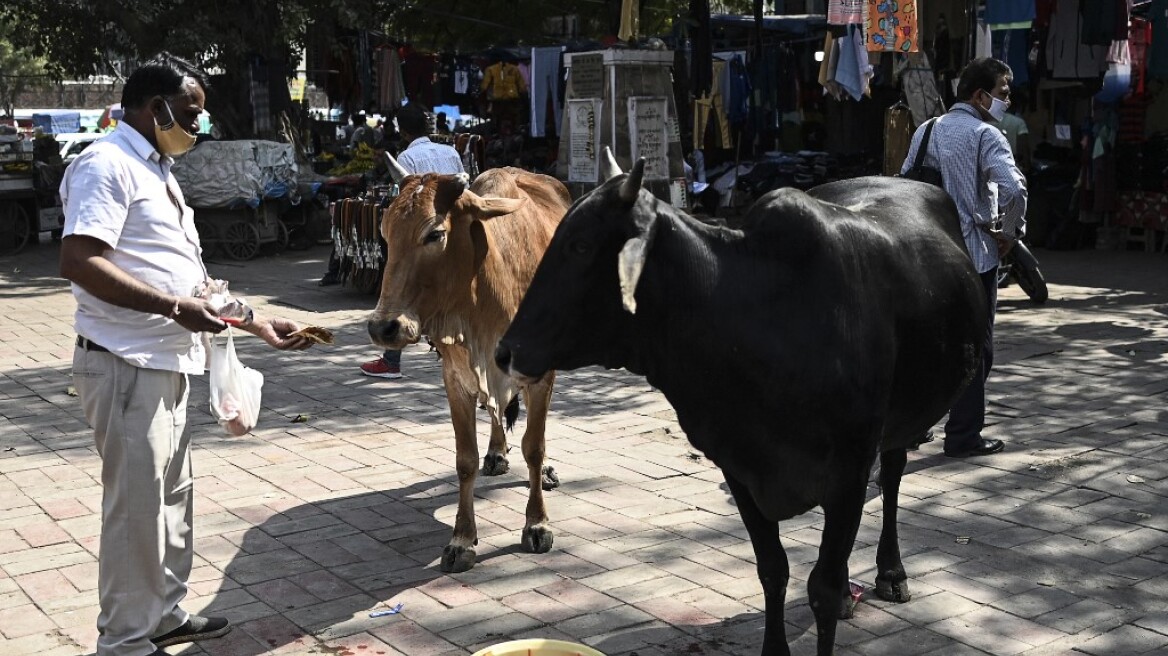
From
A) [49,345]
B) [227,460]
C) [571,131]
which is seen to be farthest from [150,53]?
[227,460]

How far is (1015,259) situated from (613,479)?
3.31 meters

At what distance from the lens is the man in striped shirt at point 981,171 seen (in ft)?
21.2

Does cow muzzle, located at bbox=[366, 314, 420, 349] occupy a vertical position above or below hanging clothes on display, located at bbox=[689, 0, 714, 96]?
below

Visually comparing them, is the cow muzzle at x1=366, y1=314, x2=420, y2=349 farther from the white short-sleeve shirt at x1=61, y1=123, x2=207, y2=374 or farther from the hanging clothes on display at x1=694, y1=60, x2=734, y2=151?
the hanging clothes on display at x1=694, y1=60, x2=734, y2=151

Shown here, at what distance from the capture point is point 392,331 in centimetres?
507

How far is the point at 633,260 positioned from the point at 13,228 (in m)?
17.5

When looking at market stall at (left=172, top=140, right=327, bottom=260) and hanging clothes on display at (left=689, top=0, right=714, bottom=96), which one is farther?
market stall at (left=172, top=140, right=327, bottom=260)

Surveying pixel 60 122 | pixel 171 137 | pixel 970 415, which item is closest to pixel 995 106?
pixel 970 415

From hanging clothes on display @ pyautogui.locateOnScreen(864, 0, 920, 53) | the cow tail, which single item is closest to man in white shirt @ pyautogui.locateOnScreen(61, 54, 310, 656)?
the cow tail

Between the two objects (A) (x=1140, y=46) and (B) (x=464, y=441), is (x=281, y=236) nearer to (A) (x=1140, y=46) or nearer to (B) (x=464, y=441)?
(A) (x=1140, y=46)

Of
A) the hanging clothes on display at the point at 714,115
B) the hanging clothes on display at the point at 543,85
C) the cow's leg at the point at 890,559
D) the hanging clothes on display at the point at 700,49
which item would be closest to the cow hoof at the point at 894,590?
the cow's leg at the point at 890,559

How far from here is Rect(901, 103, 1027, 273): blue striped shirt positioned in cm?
646

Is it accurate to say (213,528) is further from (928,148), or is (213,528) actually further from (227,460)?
(928,148)

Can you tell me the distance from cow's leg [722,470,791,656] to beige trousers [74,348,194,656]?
1.99 meters
